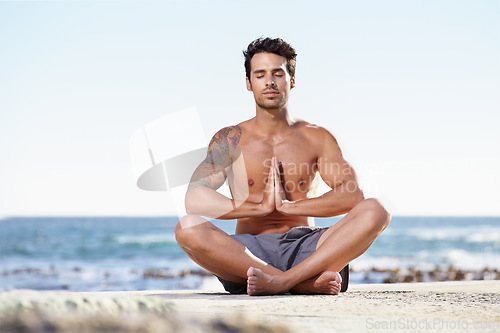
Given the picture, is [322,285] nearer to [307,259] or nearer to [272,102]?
[307,259]

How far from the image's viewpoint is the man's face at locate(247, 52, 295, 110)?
4133 mm

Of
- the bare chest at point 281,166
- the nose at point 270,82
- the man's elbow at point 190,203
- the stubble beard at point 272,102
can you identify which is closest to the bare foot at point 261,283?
the man's elbow at point 190,203

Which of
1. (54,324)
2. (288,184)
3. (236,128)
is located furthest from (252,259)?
(54,324)

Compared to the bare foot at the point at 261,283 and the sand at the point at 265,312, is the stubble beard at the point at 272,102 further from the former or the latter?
the sand at the point at 265,312

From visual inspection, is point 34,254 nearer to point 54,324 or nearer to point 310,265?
point 310,265

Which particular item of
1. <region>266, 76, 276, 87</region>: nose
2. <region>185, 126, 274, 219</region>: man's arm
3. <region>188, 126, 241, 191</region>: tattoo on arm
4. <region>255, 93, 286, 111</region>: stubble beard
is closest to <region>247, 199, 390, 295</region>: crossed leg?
<region>185, 126, 274, 219</region>: man's arm

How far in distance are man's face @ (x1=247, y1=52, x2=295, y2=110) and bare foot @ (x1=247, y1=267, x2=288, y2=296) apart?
4.27 ft

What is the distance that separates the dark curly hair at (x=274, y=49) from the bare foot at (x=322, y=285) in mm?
1583

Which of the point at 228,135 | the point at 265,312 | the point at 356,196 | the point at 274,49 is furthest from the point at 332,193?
the point at 265,312

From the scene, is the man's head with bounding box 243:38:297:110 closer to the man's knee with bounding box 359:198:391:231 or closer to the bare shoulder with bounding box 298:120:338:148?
the bare shoulder with bounding box 298:120:338:148

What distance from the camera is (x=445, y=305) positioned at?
3131 millimetres

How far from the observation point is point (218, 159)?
411cm

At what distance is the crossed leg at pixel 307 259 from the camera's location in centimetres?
352

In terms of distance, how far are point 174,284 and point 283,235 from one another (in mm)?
6081
